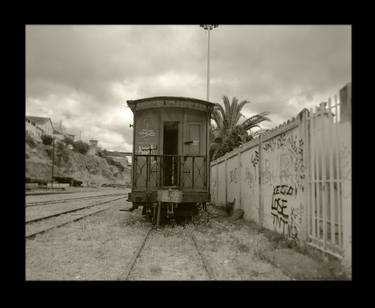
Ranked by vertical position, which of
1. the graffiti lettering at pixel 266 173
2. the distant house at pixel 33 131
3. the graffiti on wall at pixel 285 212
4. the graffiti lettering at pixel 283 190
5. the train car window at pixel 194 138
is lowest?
the graffiti on wall at pixel 285 212

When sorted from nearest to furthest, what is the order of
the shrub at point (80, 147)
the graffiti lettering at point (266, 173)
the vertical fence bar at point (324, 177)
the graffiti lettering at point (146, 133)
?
the vertical fence bar at point (324, 177) → the graffiti lettering at point (266, 173) → the graffiti lettering at point (146, 133) → the shrub at point (80, 147)

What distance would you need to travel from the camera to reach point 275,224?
744cm

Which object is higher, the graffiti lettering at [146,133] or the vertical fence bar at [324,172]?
the graffiti lettering at [146,133]

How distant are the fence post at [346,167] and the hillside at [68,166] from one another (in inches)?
1936

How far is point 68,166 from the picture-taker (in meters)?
63.9

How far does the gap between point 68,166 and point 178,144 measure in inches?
2321

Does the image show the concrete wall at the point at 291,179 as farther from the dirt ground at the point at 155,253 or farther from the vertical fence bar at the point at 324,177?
the dirt ground at the point at 155,253

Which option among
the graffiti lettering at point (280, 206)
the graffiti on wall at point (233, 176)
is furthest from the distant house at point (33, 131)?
the graffiti lettering at point (280, 206)

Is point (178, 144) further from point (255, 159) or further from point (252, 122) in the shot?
point (252, 122)

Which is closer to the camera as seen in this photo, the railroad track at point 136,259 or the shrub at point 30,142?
the railroad track at point 136,259

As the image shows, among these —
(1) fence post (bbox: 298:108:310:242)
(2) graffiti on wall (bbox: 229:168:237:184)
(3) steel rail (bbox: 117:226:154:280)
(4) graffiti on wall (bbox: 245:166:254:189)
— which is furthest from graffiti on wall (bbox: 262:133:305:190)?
(2) graffiti on wall (bbox: 229:168:237:184)

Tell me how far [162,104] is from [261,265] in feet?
18.4

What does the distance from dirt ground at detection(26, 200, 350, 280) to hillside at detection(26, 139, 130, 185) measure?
144ft

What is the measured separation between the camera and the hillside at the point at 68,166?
52787mm
